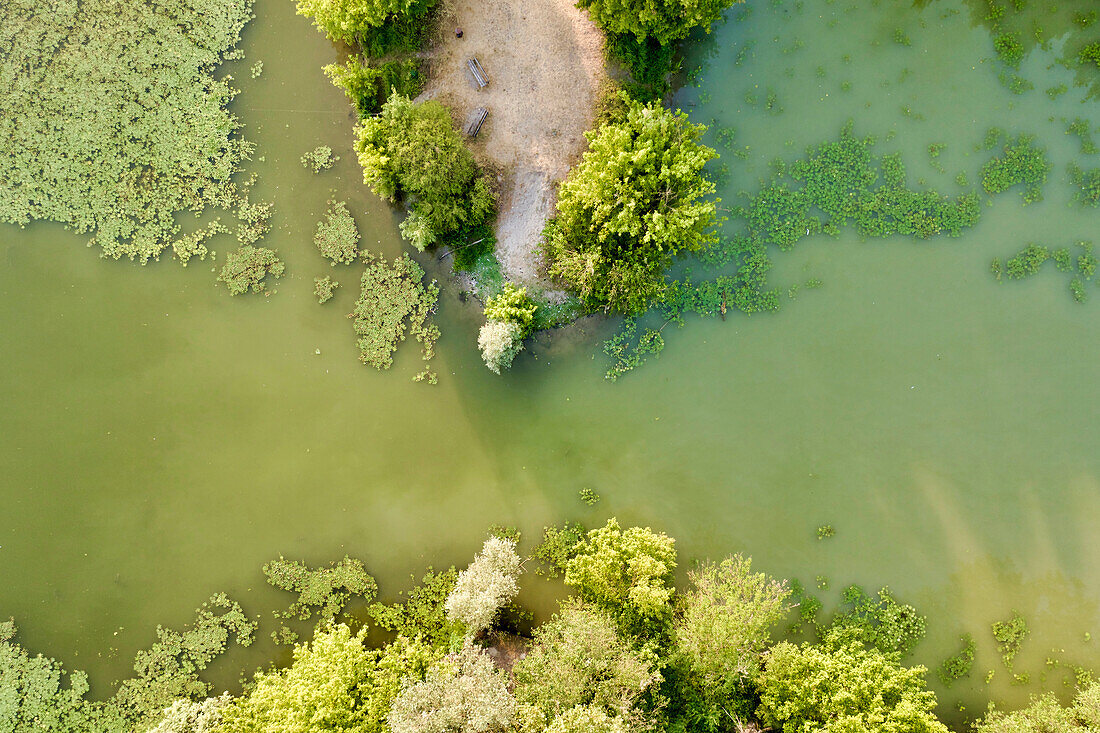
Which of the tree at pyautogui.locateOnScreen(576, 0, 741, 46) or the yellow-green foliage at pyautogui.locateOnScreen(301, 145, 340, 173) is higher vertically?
the yellow-green foliage at pyautogui.locateOnScreen(301, 145, 340, 173)

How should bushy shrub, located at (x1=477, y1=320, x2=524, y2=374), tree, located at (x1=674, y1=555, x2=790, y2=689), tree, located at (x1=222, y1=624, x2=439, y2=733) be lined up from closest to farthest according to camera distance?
tree, located at (x1=222, y1=624, x2=439, y2=733) → tree, located at (x1=674, y1=555, x2=790, y2=689) → bushy shrub, located at (x1=477, y1=320, x2=524, y2=374)

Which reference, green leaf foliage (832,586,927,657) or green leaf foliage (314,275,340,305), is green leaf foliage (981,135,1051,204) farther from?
A: green leaf foliage (314,275,340,305)

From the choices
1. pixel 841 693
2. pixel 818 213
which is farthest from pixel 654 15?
pixel 841 693

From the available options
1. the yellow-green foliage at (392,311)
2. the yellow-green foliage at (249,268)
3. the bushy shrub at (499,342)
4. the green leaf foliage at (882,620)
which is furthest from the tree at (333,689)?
the green leaf foliage at (882,620)

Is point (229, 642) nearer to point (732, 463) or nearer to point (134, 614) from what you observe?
point (134, 614)

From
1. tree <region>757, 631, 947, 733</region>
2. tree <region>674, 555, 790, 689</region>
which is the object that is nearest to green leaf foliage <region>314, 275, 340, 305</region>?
tree <region>674, 555, 790, 689</region>

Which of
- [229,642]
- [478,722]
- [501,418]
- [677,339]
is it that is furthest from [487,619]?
[677,339]
